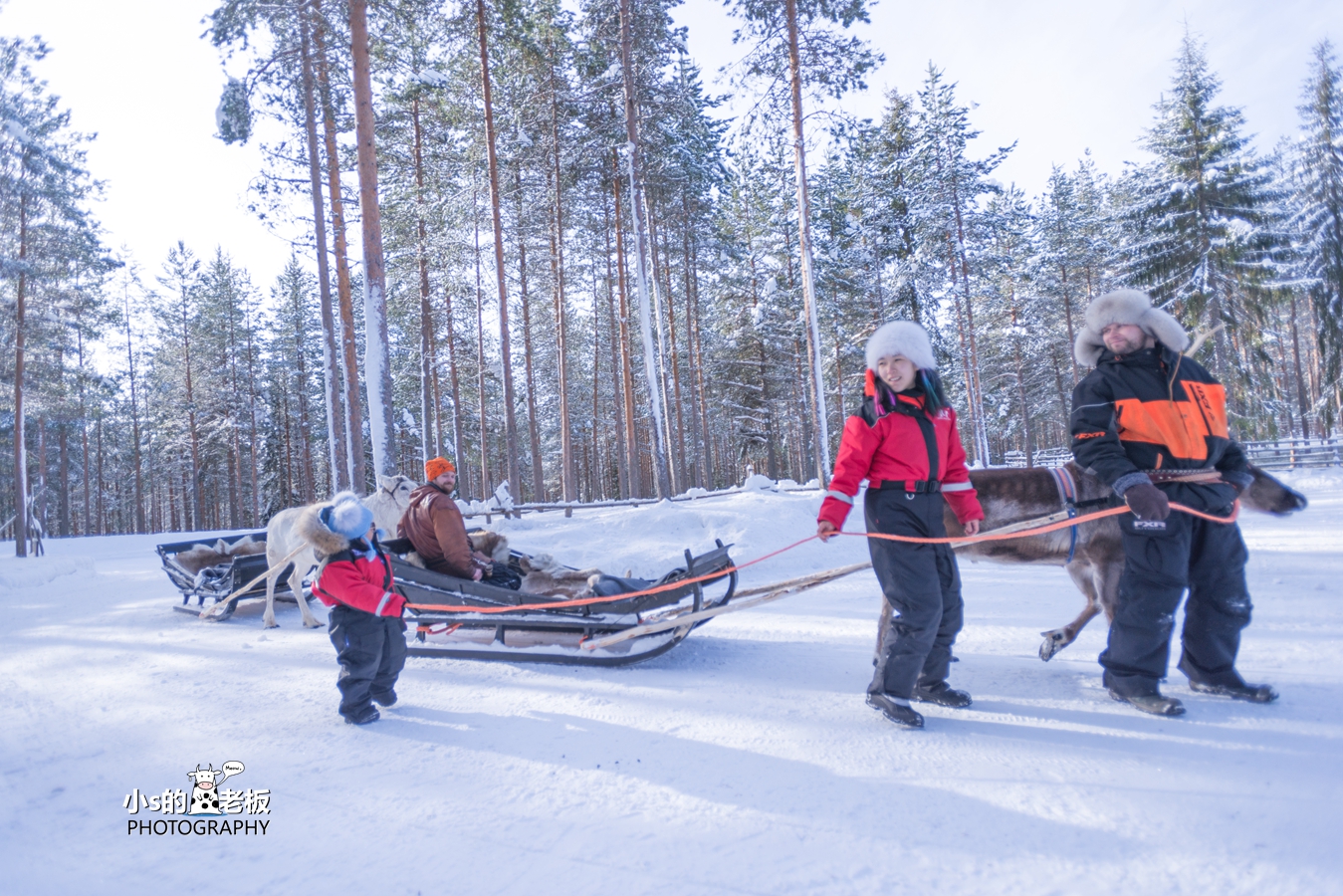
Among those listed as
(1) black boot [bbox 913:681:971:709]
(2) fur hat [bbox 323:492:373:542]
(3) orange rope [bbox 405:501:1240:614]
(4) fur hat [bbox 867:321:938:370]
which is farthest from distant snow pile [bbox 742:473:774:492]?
(4) fur hat [bbox 867:321:938:370]

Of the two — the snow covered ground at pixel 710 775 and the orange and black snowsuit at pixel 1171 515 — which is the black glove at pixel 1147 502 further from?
the snow covered ground at pixel 710 775

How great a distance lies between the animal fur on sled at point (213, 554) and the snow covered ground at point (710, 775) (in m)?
2.77

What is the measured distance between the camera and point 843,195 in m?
26.0

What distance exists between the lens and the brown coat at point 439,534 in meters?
5.57

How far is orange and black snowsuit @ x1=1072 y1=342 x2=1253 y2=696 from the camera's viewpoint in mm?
3322

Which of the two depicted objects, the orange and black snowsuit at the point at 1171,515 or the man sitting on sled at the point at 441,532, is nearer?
the orange and black snowsuit at the point at 1171,515

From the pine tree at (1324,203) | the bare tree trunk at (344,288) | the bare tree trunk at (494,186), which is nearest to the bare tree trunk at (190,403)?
the bare tree trunk at (344,288)

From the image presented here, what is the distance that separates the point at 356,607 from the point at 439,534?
1.48 meters

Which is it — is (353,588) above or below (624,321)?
below

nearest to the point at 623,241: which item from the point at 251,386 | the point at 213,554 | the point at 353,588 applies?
the point at 213,554

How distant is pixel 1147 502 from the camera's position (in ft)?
10.3

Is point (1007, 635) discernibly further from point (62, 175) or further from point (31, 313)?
point (62, 175)

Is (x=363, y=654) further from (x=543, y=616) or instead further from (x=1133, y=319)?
(x=1133, y=319)

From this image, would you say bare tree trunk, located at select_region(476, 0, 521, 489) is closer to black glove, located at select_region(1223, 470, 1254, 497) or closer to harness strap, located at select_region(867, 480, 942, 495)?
harness strap, located at select_region(867, 480, 942, 495)
